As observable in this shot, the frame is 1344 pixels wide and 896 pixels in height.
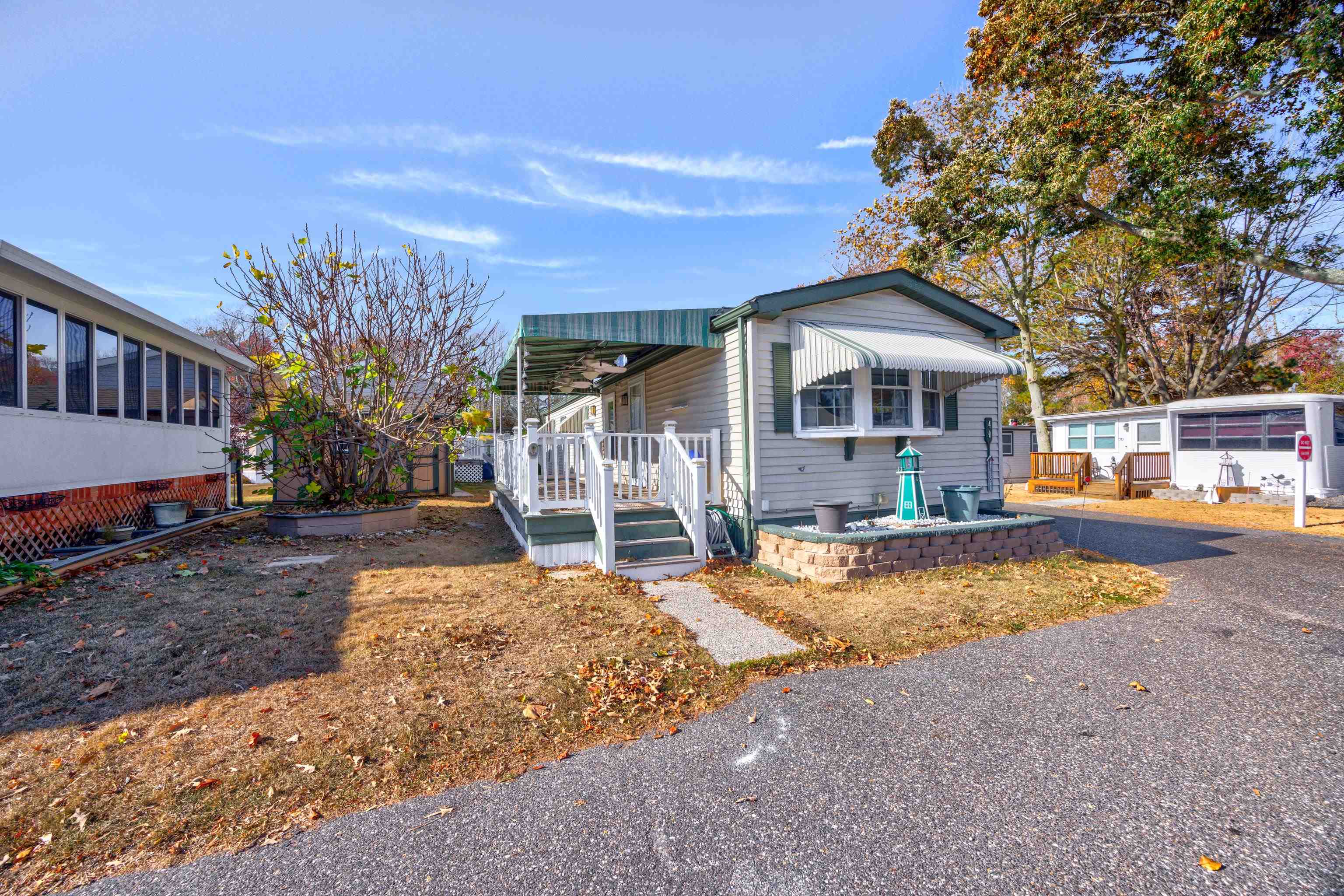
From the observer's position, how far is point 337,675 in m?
3.63

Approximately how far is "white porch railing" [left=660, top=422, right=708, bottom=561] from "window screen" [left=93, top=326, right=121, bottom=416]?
7201mm

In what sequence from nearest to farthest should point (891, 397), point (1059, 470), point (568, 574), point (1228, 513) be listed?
1. point (568, 574)
2. point (891, 397)
3. point (1228, 513)
4. point (1059, 470)

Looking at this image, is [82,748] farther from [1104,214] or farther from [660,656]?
[1104,214]

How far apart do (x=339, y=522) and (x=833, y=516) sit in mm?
7048

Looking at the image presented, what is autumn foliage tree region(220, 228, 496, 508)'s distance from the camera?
9.09m

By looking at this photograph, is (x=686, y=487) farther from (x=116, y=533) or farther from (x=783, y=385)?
(x=116, y=533)

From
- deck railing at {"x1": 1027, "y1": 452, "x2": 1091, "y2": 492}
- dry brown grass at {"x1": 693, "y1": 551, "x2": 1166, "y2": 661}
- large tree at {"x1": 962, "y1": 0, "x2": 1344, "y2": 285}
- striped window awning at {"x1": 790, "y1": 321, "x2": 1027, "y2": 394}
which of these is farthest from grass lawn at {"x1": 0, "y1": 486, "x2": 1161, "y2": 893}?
deck railing at {"x1": 1027, "y1": 452, "x2": 1091, "y2": 492}

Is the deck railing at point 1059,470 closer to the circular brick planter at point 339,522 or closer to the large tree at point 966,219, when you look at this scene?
the large tree at point 966,219

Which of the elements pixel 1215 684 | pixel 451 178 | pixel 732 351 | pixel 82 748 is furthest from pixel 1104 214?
pixel 82 748

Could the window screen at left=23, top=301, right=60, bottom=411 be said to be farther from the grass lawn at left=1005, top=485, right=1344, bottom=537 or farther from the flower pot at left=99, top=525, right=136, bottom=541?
the grass lawn at left=1005, top=485, right=1344, bottom=537

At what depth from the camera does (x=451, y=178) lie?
39.7ft

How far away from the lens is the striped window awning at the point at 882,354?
269 inches

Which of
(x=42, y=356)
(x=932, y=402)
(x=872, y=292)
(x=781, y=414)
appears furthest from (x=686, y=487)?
(x=42, y=356)

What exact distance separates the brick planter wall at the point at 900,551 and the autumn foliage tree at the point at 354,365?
18.4 ft
